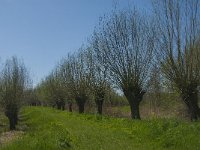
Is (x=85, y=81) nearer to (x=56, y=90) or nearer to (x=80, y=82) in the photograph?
(x=80, y=82)

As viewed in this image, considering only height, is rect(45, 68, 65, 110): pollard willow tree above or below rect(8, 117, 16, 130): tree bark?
above

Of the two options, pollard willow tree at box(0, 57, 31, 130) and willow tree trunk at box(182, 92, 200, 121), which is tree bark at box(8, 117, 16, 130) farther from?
willow tree trunk at box(182, 92, 200, 121)

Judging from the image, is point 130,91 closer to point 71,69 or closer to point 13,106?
point 13,106

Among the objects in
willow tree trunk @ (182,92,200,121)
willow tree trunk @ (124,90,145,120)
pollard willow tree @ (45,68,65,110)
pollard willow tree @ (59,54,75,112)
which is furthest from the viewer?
pollard willow tree @ (45,68,65,110)

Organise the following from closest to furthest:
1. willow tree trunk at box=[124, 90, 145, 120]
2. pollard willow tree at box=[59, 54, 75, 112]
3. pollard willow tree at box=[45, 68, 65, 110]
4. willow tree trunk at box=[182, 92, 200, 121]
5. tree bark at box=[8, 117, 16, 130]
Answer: willow tree trunk at box=[182, 92, 200, 121]
willow tree trunk at box=[124, 90, 145, 120]
tree bark at box=[8, 117, 16, 130]
pollard willow tree at box=[59, 54, 75, 112]
pollard willow tree at box=[45, 68, 65, 110]

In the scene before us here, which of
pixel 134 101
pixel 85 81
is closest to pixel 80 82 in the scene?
pixel 85 81

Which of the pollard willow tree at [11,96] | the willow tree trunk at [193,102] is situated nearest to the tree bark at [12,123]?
the pollard willow tree at [11,96]

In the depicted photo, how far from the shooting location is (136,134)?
18656mm

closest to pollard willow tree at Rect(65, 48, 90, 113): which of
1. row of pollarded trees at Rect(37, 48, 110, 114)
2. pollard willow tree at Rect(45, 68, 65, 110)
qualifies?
row of pollarded trees at Rect(37, 48, 110, 114)

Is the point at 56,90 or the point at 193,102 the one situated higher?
the point at 56,90

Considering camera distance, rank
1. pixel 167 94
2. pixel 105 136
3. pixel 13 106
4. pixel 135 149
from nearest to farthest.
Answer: pixel 135 149
pixel 105 136
pixel 167 94
pixel 13 106

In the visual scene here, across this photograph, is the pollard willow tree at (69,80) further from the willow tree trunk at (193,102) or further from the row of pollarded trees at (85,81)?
the willow tree trunk at (193,102)

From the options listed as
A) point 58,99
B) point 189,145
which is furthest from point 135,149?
point 58,99

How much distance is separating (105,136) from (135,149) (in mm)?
4333
